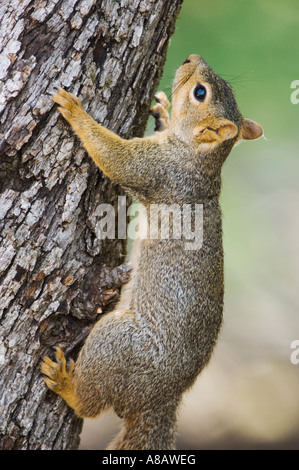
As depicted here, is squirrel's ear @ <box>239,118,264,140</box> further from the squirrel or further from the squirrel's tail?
the squirrel's tail

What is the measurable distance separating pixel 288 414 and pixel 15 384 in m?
3.41

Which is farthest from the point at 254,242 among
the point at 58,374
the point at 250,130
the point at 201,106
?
the point at 58,374

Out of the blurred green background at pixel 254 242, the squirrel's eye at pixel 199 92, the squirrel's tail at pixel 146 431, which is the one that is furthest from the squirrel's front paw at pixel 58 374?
the blurred green background at pixel 254 242

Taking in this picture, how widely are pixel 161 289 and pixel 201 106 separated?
1193 millimetres

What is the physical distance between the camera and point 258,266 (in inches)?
229

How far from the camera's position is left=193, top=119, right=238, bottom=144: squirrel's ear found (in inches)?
131

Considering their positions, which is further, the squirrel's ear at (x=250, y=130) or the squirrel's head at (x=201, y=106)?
the squirrel's ear at (x=250, y=130)

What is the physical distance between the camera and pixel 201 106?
→ 3559mm

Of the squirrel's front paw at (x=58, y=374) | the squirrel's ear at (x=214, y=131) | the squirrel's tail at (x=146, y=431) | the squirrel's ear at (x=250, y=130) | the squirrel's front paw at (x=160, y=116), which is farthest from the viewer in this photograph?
the squirrel's ear at (x=250, y=130)

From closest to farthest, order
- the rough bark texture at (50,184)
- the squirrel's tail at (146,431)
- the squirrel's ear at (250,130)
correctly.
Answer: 1. the rough bark texture at (50,184)
2. the squirrel's tail at (146,431)
3. the squirrel's ear at (250,130)

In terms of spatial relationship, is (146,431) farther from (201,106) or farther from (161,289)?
(201,106)

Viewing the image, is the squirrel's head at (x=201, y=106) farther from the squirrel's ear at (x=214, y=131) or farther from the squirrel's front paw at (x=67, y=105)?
the squirrel's front paw at (x=67, y=105)

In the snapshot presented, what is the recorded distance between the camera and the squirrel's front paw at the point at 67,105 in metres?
2.83
